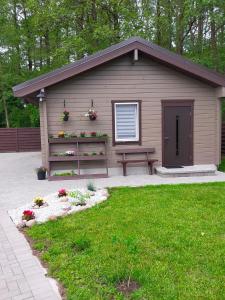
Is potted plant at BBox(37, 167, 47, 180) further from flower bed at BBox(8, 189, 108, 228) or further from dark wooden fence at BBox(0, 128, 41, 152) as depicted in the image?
dark wooden fence at BBox(0, 128, 41, 152)

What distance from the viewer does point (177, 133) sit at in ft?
34.4

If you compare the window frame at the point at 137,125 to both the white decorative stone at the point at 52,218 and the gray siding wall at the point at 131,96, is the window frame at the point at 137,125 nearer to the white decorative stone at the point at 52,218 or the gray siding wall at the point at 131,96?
the gray siding wall at the point at 131,96

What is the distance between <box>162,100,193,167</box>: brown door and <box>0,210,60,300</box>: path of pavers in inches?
253

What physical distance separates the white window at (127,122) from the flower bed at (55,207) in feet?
11.2

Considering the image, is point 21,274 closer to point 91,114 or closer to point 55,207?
point 55,207

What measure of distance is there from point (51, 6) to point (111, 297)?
17.7 meters

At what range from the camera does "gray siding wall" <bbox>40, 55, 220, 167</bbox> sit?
9.84 metres

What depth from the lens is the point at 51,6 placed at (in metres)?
18.0

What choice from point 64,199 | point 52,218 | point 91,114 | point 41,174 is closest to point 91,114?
point 91,114

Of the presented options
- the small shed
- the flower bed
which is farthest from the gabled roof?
the flower bed

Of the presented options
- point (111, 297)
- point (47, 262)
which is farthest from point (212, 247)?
point (47, 262)

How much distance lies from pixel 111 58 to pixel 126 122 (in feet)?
6.43

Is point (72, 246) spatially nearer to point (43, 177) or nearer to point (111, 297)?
point (111, 297)

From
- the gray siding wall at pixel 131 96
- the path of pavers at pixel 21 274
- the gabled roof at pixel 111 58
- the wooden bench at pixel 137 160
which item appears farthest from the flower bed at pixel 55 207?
the gabled roof at pixel 111 58
